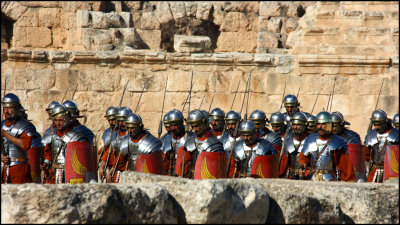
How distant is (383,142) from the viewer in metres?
12.4

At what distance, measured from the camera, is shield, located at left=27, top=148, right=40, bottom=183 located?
1068cm

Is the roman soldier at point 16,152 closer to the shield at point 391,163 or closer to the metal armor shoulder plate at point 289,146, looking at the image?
the metal armor shoulder plate at point 289,146

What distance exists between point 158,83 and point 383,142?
14.4ft

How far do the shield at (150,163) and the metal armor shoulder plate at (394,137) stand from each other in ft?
11.8

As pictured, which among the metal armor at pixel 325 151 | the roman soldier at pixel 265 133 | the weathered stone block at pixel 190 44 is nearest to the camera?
the metal armor at pixel 325 151

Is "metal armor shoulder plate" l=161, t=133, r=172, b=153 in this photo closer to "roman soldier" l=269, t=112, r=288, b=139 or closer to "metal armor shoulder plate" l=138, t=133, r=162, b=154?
"metal armor shoulder plate" l=138, t=133, r=162, b=154

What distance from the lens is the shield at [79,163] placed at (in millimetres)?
9781

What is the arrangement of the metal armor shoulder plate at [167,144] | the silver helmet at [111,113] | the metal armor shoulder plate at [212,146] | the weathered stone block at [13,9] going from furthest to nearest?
the weathered stone block at [13,9] < the silver helmet at [111,113] < the metal armor shoulder plate at [167,144] < the metal armor shoulder plate at [212,146]

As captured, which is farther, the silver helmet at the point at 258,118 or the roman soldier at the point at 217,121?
the roman soldier at the point at 217,121

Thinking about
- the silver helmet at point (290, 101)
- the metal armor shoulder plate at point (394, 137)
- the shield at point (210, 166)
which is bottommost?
the shield at point (210, 166)

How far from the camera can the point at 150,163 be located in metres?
10.5

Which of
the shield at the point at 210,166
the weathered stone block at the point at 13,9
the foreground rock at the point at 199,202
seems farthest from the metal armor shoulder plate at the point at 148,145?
the weathered stone block at the point at 13,9

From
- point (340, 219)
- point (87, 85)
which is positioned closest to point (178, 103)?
point (87, 85)

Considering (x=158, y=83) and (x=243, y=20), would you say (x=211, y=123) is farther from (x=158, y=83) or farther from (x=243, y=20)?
(x=243, y=20)
